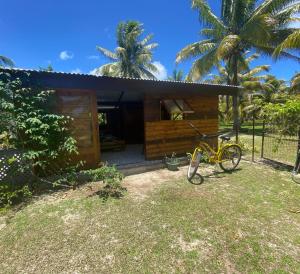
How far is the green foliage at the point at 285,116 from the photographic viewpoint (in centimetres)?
581

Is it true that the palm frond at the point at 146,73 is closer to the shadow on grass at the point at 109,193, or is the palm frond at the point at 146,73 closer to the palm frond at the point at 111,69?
the palm frond at the point at 111,69

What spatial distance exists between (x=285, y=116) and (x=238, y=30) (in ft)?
30.4

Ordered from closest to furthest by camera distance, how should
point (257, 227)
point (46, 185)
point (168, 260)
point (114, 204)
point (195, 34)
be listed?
1. point (168, 260)
2. point (257, 227)
3. point (114, 204)
4. point (46, 185)
5. point (195, 34)

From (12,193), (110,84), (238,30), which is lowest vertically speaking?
(12,193)

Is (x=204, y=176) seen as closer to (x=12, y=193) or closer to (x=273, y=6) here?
(x=12, y=193)

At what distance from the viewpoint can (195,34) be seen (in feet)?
49.1

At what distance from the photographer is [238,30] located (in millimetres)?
13125

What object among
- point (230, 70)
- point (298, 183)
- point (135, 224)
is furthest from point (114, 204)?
point (230, 70)

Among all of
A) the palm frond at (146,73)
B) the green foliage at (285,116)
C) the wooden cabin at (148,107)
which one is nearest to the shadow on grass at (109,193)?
the wooden cabin at (148,107)

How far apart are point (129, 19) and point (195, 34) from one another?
8.87m

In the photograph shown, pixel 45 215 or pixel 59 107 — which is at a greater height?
pixel 59 107

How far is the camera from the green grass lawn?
2684mm

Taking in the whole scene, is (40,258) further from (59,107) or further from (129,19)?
(129,19)

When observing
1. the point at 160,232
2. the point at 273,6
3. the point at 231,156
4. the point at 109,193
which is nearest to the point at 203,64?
the point at 273,6
